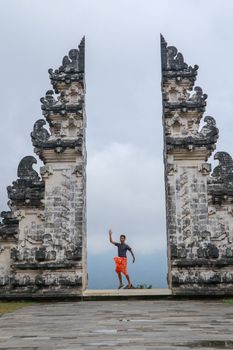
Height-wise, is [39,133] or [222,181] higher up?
[39,133]

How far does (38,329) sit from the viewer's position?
7.31 m

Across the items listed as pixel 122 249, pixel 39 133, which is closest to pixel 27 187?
pixel 39 133

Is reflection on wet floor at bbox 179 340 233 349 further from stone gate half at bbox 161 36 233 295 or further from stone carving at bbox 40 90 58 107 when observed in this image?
stone carving at bbox 40 90 58 107

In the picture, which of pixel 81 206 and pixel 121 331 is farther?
pixel 81 206

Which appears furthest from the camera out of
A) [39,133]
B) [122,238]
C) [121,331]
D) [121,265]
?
[122,238]

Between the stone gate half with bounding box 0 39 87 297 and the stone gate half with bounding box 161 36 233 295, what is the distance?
2.99 m

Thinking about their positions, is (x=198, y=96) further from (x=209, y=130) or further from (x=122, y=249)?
(x=122, y=249)

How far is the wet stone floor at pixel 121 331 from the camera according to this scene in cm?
564

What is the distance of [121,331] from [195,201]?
9.03 meters

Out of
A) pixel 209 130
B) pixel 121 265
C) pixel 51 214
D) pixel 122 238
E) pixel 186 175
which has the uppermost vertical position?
pixel 209 130

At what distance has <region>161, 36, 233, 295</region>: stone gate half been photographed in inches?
579

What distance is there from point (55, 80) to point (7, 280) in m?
7.26

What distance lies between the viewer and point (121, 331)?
22.5 ft

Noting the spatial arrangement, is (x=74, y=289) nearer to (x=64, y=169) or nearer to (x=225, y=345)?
(x=64, y=169)
